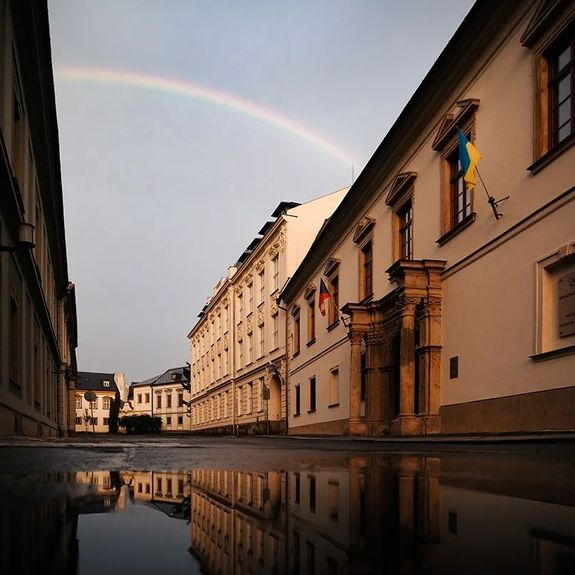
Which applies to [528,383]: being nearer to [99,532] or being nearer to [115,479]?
[115,479]

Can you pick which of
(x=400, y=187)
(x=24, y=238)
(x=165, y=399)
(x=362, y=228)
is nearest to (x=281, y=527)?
(x=24, y=238)

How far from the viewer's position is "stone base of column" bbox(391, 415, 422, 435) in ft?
40.7

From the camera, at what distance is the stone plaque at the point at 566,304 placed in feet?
27.4

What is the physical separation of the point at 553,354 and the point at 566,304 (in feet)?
2.49

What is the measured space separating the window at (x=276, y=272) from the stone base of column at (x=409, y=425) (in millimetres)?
19194

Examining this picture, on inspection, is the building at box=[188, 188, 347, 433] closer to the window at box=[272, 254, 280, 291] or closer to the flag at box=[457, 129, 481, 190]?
the window at box=[272, 254, 280, 291]

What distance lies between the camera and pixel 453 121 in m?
12.2

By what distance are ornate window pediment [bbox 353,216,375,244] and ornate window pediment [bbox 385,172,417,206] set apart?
60.4 inches

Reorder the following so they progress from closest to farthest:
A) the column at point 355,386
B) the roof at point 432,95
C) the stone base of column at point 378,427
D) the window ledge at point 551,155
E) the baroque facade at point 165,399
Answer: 1. the window ledge at point 551,155
2. the roof at point 432,95
3. the stone base of column at point 378,427
4. the column at point 355,386
5. the baroque facade at point 165,399

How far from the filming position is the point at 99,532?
1.42 m

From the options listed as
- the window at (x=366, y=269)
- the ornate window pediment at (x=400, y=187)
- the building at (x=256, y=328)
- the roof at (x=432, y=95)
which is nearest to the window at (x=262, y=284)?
the building at (x=256, y=328)

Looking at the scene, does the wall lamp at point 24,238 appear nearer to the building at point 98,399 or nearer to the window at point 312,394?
the window at point 312,394

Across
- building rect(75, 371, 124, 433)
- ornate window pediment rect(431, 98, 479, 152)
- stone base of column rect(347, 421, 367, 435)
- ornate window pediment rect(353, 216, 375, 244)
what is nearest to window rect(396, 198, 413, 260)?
ornate window pediment rect(353, 216, 375, 244)

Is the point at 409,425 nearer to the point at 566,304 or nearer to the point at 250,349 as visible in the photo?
the point at 566,304
